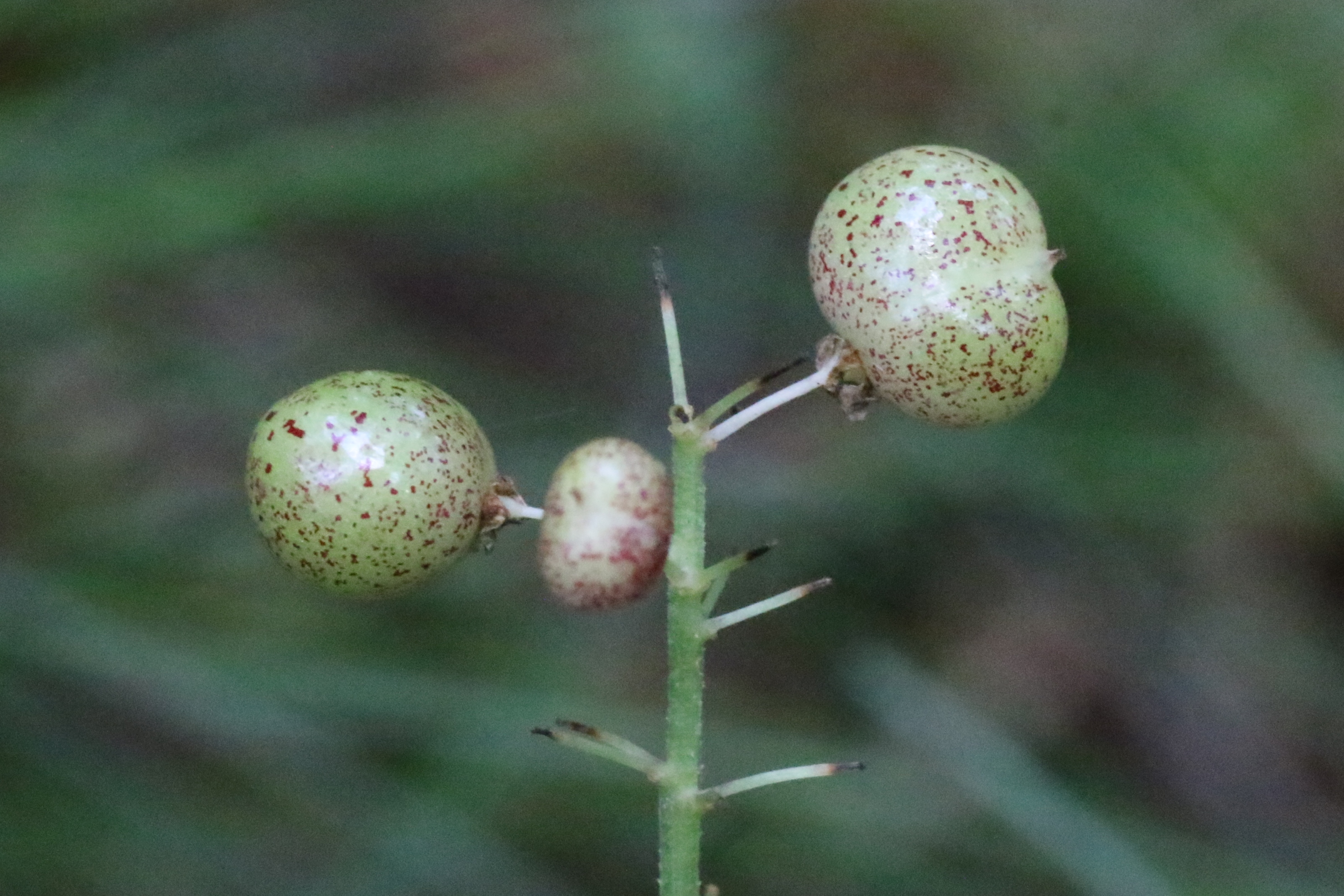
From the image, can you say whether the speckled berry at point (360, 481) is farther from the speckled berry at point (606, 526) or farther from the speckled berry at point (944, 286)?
the speckled berry at point (944, 286)

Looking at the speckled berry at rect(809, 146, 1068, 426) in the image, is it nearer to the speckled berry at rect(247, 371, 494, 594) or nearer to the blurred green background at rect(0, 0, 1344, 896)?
the speckled berry at rect(247, 371, 494, 594)

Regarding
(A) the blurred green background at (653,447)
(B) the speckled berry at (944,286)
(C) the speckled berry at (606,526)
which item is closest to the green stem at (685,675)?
(C) the speckled berry at (606,526)

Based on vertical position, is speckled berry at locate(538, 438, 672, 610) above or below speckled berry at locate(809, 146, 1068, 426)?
below

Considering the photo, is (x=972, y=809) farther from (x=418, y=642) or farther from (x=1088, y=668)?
(x=418, y=642)

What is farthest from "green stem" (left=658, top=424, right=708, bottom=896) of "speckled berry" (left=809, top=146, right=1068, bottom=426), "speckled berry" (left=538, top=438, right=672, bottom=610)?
"speckled berry" (left=809, top=146, right=1068, bottom=426)

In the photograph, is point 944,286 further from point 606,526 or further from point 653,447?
point 653,447
